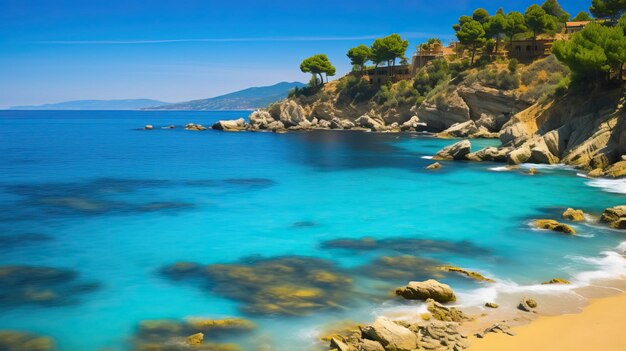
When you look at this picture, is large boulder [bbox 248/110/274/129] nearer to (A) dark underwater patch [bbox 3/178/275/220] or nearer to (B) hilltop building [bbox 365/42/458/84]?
(B) hilltop building [bbox 365/42/458/84]

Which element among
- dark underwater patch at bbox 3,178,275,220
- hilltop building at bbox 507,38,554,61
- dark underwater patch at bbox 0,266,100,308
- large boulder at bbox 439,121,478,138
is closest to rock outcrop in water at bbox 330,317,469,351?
dark underwater patch at bbox 0,266,100,308

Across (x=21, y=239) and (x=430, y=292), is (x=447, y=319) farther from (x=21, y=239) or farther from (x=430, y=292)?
(x=21, y=239)

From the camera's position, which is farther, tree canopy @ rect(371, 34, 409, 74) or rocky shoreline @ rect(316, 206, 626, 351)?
tree canopy @ rect(371, 34, 409, 74)

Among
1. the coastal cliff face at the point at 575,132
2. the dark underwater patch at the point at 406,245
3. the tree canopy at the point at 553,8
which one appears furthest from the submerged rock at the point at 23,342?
the tree canopy at the point at 553,8

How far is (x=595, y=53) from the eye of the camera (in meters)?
44.2

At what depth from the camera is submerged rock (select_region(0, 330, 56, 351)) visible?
13.4m

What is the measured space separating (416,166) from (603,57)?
672 inches

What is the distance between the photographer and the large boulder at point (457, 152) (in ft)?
165

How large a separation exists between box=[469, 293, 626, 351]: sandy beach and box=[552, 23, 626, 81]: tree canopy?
34.9m

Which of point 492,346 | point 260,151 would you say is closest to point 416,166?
point 260,151

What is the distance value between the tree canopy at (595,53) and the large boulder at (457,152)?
11.1 m

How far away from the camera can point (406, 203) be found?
105ft

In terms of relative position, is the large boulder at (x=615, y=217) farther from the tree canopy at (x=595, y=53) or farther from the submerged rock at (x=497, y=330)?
the tree canopy at (x=595, y=53)

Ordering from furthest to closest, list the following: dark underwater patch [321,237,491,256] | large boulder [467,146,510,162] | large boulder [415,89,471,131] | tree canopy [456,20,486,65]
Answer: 1. tree canopy [456,20,486,65]
2. large boulder [415,89,471,131]
3. large boulder [467,146,510,162]
4. dark underwater patch [321,237,491,256]
